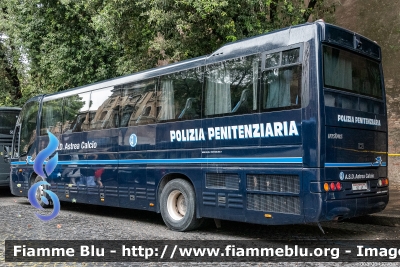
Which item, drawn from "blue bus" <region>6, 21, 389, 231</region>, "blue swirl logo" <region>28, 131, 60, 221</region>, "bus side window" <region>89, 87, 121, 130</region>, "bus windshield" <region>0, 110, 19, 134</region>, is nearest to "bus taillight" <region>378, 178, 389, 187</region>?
"blue bus" <region>6, 21, 389, 231</region>

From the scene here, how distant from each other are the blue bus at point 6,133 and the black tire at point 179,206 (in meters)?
9.45

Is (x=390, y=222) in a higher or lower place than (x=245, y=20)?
lower

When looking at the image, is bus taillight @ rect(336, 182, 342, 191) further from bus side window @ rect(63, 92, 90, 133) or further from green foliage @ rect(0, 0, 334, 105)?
bus side window @ rect(63, 92, 90, 133)

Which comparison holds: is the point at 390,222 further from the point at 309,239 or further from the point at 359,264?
the point at 359,264

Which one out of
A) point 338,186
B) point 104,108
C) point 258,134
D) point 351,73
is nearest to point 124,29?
point 104,108

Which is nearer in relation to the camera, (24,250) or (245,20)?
(24,250)

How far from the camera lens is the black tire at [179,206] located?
9.73 metres

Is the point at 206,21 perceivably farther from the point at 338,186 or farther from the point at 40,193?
the point at 338,186

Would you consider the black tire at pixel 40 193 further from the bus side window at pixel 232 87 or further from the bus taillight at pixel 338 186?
the bus taillight at pixel 338 186

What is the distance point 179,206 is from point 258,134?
2661 millimetres

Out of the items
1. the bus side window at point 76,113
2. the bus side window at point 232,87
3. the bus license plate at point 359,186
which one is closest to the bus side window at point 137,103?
the bus side window at point 76,113

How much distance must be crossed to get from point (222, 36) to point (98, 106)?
13.3 ft

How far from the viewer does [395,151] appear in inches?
669

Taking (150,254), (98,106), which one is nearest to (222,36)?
(98,106)
